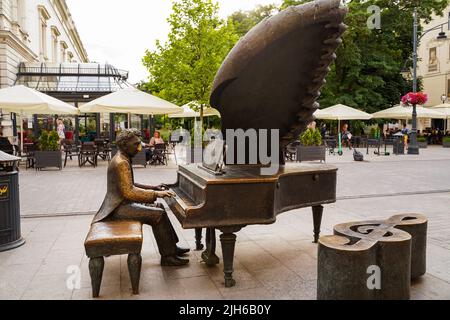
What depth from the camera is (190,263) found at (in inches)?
196

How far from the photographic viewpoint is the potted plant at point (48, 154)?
1424 centimetres

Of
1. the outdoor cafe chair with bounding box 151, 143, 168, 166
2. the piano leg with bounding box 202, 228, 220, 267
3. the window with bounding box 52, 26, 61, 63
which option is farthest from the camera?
the window with bounding box 52, 26, 61, 63

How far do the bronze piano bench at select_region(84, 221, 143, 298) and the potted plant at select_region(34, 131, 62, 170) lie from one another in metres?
11.3

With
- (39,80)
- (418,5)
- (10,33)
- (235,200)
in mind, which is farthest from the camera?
(418,5)

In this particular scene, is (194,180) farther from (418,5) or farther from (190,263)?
(418,5)

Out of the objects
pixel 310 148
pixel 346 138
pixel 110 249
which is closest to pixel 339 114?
pixel 310 148

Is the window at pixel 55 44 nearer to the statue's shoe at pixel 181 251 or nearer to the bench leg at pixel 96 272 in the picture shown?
the statue's shoe at pixel 181 251

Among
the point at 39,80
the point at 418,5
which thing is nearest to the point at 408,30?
the point at 418,5

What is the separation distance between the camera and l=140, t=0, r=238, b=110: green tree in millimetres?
16312

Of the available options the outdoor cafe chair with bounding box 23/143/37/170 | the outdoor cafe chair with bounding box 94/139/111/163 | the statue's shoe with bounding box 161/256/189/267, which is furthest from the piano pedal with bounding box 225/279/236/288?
the outdoor cafe chair with bounding box 94/139/111/163

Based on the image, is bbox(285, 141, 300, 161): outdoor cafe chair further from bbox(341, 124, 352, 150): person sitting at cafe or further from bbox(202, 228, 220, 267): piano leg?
bbox(202, 228, 220, 267): piano leg

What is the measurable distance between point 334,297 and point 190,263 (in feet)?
6.58

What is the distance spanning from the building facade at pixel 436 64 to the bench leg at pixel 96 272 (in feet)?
135

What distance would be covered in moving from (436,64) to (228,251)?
143ft
